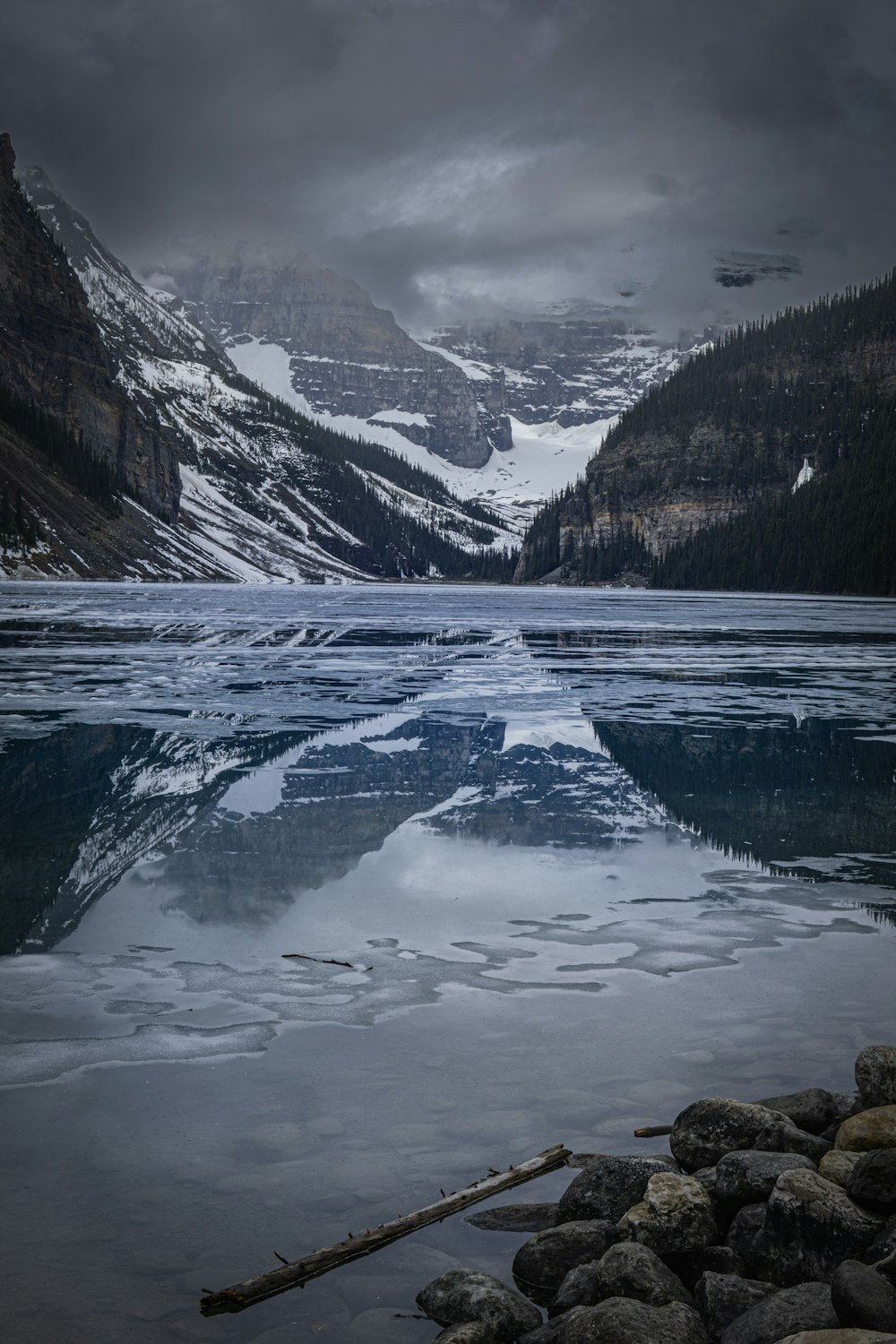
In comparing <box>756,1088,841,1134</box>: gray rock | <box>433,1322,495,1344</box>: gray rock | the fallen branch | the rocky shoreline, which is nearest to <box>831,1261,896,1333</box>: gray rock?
the rocky shoreline

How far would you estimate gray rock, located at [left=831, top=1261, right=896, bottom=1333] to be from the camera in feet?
11.0

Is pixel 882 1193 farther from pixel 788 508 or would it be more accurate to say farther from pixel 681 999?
pixel 788 508

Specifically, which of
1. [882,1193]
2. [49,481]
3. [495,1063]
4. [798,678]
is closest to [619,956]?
[495,1063]

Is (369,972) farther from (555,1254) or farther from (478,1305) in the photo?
(478,1305)

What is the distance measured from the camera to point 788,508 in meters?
168

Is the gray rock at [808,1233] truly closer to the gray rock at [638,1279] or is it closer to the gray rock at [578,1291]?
the gray rock at [638,1279]

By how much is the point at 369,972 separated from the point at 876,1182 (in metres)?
4.02

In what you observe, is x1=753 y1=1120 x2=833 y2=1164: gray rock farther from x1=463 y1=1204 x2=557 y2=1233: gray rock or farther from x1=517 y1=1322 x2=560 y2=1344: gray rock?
x1=517 y1=1322 x2=560 y2=1344: gray rock

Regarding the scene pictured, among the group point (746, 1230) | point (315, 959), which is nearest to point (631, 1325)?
point (746, 1230)

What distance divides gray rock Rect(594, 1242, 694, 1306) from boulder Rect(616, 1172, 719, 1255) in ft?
0.56

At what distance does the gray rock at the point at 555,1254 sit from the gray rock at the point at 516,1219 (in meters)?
0.24

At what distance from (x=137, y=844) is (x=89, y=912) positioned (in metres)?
2.09

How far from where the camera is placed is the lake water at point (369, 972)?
4.41m

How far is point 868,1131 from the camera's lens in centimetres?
471
